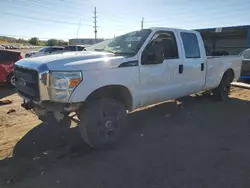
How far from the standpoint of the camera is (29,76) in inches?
156

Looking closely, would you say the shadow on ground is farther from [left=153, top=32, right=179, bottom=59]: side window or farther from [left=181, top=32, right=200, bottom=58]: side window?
[left=181, top=32, right=200, bottom=58]: side window

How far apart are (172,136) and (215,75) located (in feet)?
9.82

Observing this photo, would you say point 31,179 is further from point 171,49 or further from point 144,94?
point 171,49

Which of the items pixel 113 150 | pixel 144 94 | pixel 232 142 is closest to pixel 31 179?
pixel 113 150

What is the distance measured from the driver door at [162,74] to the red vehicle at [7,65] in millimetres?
6833

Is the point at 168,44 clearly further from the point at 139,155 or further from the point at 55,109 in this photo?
the point at 55,109

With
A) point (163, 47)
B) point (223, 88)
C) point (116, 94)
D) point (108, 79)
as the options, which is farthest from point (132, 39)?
point (223, 88)

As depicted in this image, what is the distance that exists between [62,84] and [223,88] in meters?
5.68

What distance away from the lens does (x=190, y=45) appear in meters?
6.01

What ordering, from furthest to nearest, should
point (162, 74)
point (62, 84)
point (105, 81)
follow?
point (162, 74) → point (105, 81) → point (62, 84)

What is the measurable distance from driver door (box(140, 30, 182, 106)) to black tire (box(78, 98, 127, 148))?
682mm

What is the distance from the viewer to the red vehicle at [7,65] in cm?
974

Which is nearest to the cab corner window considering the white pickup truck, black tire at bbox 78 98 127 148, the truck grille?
the white pickup truck

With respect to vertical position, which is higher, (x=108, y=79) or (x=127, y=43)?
(x=127, y=43)
